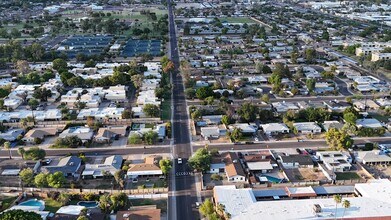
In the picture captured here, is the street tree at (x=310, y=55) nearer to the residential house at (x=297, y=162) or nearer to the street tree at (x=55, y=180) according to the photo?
the residential house at (x=297, y=162)

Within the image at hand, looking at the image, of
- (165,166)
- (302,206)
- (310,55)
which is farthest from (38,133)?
(310,55)

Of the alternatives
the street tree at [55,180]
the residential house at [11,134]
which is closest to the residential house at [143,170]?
the street tree at [55,180]

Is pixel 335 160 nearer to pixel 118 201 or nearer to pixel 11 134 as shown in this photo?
pixel 118 201

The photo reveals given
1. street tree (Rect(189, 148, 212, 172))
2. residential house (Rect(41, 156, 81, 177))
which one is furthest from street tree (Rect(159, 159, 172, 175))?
residential house (Rect(41, 156, 81, 177))

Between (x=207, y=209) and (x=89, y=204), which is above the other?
(x=207, y=209)

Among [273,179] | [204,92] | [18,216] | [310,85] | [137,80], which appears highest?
[137,80]

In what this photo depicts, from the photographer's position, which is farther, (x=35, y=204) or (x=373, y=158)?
(x=373, y=158)
